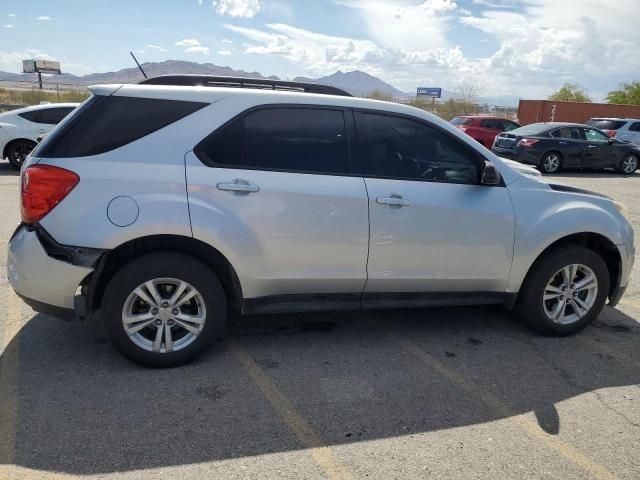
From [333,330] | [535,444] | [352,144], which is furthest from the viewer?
[333,330]

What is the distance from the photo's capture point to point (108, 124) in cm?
331

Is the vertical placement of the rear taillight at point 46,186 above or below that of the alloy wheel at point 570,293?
above

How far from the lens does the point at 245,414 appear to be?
3.03 metres

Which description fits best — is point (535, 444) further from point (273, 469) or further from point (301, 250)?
point (301, 250)

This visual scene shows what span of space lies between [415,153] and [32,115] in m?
10.6

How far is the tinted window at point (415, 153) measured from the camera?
3734 millimetres

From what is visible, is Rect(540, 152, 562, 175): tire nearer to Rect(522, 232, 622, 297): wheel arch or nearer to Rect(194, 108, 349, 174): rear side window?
Rect(522, 232, 622, 297): wheel arch

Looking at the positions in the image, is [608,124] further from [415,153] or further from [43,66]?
[43,66]

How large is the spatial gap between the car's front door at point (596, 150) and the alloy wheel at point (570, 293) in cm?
1338

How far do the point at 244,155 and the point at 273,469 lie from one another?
6.26 ft

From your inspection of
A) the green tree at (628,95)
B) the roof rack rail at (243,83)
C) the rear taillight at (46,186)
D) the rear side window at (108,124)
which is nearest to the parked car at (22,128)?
the roof rack rail at (243,83)

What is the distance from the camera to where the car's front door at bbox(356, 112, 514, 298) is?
12.0 feet

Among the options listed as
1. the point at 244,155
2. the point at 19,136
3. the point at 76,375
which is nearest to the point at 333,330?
the point at 244,155

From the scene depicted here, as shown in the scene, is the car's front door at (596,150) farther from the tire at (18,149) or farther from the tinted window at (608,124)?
the tire at (18,149)
